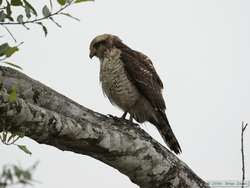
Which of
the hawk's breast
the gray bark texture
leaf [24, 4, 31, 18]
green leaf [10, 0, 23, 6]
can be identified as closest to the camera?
green leaf [10, 0, 23, 6]

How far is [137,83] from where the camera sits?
5.10m

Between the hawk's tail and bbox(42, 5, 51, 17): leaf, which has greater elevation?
bbox(42, 5, 51, 17): leaf

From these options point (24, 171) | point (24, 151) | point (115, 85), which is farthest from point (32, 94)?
point (115, 85)

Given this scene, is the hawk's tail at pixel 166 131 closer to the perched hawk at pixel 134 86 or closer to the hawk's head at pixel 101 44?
the perched hawk at pixel 134 86

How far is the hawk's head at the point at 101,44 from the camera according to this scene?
5.63m

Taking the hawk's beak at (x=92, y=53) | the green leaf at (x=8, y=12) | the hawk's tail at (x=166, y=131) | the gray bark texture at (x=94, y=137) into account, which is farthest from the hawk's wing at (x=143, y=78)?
the green leaf at (x=8, y=12)

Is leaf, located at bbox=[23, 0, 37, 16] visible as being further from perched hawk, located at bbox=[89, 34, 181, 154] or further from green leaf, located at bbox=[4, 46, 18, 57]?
perched hawk, located at bbox=[89, 34, 181, 154]

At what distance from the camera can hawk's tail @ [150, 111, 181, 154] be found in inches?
189

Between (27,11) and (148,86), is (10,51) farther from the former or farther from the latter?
(148,86)

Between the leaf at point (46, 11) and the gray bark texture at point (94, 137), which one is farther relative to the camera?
the gray bark texture at point (94, 137)

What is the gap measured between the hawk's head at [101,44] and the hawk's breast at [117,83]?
0.31m

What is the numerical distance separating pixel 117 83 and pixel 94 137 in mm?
2570

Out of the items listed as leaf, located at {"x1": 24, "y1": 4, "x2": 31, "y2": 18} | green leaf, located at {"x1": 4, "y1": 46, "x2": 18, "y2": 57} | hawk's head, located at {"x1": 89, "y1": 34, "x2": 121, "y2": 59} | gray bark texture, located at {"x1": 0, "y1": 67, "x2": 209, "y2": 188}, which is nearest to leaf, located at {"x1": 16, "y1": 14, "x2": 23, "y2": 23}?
leaf, located at {"x1": 24, "y1": 4, "x2": 31, "y2": 18}

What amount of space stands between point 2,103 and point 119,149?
89cm
